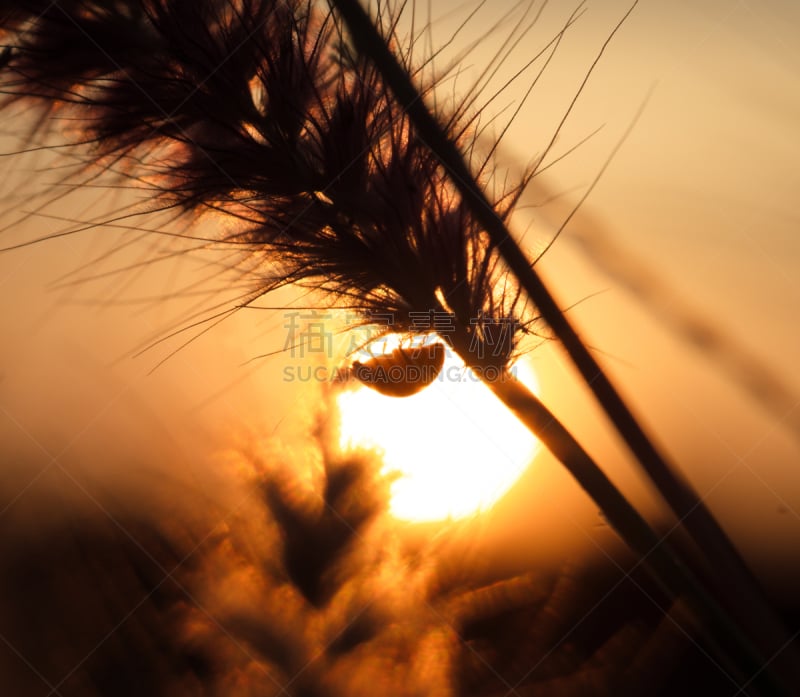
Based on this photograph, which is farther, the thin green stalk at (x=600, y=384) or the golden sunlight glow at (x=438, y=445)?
the golden sunlight glow at (x=438, y=445)

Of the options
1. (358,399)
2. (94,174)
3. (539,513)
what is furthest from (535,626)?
(94,174)

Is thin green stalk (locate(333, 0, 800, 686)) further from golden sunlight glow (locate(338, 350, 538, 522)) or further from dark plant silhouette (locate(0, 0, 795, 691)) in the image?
golden sunlight glow (locate(338, 350, 538, 522))

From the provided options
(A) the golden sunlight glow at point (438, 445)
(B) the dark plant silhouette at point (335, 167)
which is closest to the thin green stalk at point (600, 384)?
(B) the dark plant silhouette at point (335, 167)

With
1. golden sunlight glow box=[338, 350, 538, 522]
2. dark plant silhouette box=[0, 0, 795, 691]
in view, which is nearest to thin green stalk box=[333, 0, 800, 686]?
dark plant silhouette box=[0, 0, 795, 691]

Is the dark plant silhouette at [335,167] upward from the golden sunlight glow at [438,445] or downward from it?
upward

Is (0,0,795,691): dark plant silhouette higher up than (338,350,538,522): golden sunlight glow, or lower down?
higher up

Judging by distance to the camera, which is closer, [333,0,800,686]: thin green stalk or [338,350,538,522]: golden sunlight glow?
[333,0,800,686]: thin green stalk

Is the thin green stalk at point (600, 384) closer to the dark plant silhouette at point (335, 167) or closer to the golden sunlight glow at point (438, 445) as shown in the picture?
the dark plant silhouette at point (335, 167)
